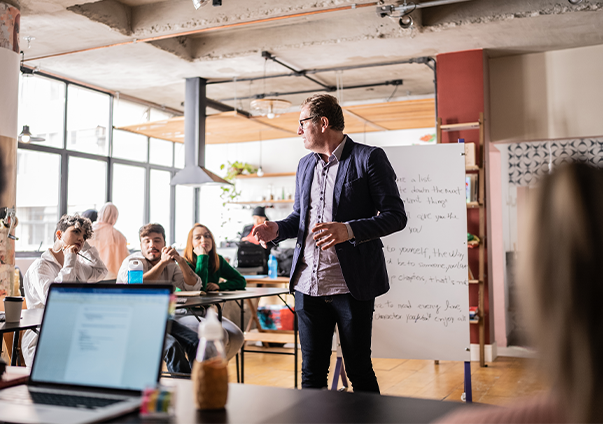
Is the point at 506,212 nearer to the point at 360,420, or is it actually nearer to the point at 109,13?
the point at 109,13

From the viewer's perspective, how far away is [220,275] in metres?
3.91

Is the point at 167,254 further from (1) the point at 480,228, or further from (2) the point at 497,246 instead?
(2) the point at 497,246

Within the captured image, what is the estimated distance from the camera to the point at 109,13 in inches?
189

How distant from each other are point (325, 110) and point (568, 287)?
5.95ft

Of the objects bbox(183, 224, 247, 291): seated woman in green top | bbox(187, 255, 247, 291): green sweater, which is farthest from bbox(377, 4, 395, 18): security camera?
bbox(187, 255, 247, 291): green sweater

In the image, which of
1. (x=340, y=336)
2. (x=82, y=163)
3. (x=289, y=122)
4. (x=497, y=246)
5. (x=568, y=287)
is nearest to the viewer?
(x=568, y=287)

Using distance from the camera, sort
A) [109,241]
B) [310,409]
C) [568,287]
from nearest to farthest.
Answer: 1. [568,287]
2. [310,409]
3. [109,241]

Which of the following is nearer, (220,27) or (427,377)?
(427,377)

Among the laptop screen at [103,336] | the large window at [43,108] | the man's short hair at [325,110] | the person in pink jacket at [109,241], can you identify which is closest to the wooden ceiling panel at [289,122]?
the large window at [43,108]

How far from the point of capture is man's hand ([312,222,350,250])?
6.41ft

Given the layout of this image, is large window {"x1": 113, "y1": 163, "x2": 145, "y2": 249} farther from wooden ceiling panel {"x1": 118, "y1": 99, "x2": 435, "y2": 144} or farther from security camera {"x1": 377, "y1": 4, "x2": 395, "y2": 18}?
security camera {"x1": 377, "y1": 4, "x2": 395, "y2": 18}

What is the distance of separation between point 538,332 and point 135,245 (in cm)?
816

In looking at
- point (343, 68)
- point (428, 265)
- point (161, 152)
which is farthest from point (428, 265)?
point (161, 152)

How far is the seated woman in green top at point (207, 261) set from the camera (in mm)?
3713
